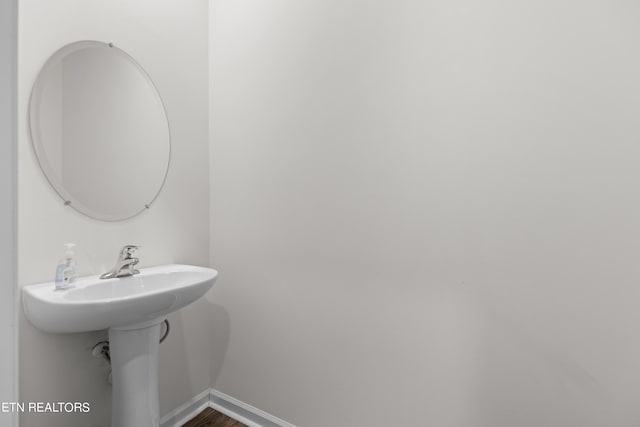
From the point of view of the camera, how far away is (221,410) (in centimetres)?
179

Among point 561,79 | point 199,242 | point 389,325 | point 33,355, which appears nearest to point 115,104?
point 199,242

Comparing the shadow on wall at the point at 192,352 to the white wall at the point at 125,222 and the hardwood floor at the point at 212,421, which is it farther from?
the hardwood floor at the point at 212,421

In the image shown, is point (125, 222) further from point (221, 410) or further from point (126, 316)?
point (221, 410)

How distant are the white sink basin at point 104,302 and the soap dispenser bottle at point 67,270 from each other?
0.03 m

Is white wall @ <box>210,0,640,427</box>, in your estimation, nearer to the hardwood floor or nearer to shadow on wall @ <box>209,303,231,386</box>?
shadow on wall @ <box>209,303,231,386</box>

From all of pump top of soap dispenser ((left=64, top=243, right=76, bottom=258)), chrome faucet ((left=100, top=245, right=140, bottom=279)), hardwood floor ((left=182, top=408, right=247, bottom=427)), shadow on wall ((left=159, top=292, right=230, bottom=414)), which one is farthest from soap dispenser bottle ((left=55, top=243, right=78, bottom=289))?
hardwood floor ((left=182, top=408, right=247, bottom=427))

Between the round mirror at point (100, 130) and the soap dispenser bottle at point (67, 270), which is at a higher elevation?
the round mirror at point (100, 130)

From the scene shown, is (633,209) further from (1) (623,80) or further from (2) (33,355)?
(2) (33,355)

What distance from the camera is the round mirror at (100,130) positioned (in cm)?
121

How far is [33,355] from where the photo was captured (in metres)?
1.16

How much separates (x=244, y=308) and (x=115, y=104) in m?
1.17

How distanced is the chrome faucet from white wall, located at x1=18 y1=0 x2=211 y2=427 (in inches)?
3.4

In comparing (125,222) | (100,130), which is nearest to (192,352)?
(125,222)
